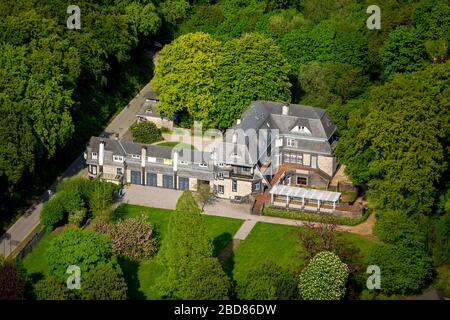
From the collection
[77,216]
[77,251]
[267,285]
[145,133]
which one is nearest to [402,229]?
[267,285]

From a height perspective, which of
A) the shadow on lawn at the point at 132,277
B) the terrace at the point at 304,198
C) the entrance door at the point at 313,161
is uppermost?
the entrance door at the point at 313,161

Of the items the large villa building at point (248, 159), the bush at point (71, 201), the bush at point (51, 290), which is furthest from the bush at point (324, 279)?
the bush at point (71, 201)

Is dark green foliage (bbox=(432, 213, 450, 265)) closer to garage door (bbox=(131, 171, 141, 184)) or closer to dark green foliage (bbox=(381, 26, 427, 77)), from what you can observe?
garage door (bbox=(131, 171, 141, 184))

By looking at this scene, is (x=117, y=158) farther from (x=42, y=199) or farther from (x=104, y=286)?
(x=104, y=286)

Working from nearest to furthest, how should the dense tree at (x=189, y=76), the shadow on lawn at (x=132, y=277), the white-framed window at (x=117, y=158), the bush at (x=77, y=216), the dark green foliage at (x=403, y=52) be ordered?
1. the shadow on lawn at (x=132, y=277)
2. the bush at (x=77, y=216)
3. the white-framed window at (x=117, y=158)
4. the dense tree at (x=189, y=76)
5. the dark green foliage at (x=403, y=52)

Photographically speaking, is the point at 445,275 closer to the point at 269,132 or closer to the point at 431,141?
the point at 431,141

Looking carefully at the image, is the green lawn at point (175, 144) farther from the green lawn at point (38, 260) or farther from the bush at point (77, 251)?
the bush at point (77, 251)
